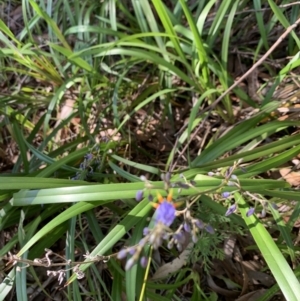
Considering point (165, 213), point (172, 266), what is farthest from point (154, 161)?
point (165, 213)

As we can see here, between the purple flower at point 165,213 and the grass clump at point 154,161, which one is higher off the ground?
the purple flower at point 165,213

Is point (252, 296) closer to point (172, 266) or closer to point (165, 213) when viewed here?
point (172, 266)

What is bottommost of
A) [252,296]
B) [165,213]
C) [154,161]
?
[252,296]

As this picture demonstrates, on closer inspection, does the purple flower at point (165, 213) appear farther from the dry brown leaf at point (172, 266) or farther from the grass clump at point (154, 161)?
the dry brown leaf at point (172, 266)

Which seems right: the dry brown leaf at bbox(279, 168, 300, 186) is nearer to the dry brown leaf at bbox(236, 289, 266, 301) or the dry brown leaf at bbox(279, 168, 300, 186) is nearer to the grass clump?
the grass clump

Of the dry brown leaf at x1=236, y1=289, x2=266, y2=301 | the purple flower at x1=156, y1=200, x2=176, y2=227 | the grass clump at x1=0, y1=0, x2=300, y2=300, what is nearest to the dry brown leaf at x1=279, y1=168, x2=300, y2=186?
the grass clump at x1=0, y1=0, x2=300, y2=300

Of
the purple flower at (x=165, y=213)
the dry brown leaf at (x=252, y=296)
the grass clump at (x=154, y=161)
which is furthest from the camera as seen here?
the dry brown leaf at (x=252, y=296)

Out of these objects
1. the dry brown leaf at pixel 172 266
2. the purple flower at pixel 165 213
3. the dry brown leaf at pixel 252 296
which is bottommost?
the dry brown leaf at pixel 252 296

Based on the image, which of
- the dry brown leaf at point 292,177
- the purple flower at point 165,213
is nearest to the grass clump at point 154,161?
the dry brown leaf at point 292,177

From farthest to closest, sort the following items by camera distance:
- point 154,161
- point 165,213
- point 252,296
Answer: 1. point 154,161
2. point 252,296
3. point 165,213

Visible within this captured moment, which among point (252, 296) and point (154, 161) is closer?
point (252, 296)

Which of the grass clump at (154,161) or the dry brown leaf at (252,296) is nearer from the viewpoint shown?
the grass clump at (154,161)

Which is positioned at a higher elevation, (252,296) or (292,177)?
(292,177)
